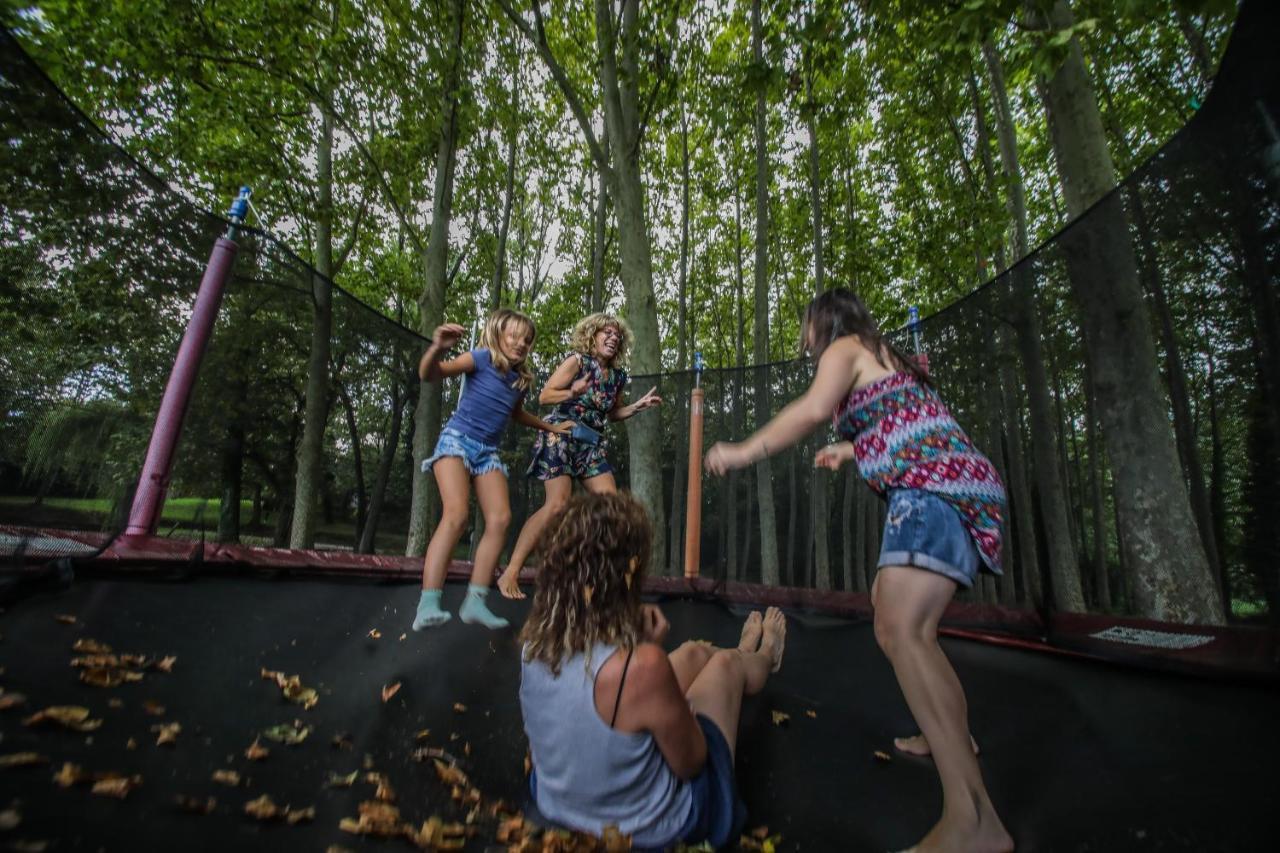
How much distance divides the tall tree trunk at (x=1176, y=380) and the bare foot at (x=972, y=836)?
138cm

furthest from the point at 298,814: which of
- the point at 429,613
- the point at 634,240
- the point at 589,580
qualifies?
the point at 634,240

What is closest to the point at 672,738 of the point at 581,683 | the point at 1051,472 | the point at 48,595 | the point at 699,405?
the point at 581,683

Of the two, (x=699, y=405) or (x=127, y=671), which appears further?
(x=699, y=405)

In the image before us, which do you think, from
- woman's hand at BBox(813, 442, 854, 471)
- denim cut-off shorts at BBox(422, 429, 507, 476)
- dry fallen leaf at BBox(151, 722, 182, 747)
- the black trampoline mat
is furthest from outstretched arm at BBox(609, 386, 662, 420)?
dry fallen leaf at BBox(151, 722, 182, 747)

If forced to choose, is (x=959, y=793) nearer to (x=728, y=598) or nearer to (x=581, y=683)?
(x=581, y=683)

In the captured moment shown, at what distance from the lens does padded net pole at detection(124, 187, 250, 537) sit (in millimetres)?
2381

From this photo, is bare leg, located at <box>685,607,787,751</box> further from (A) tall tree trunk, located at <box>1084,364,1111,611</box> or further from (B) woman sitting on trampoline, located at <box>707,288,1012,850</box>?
(A) tall tree trunk, located at <box>1084,364,1111,611</box>

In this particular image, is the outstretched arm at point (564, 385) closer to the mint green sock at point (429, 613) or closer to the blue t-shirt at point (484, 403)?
the blue t-shirt at point (484, 403)

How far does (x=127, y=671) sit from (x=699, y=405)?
3.16m

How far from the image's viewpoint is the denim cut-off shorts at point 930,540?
1.20 meters

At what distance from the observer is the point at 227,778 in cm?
113

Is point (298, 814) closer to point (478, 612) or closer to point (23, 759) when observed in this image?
point (23, 759)

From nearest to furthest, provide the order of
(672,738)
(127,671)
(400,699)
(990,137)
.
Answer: (672,738) → (127,671) → (400,699) → (990,137)

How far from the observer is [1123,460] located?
218 cm
